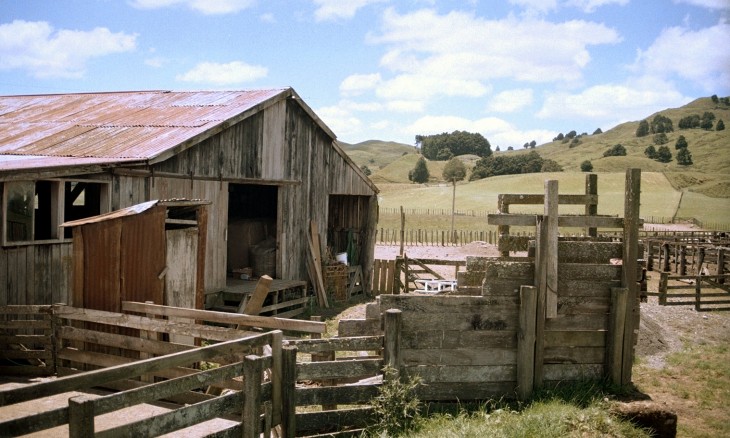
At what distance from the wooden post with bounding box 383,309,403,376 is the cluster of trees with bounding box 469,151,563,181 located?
340ft

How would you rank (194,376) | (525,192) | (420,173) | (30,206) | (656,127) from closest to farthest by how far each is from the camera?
(194,376), (30,206), (525,192), (420,173), (656,127)

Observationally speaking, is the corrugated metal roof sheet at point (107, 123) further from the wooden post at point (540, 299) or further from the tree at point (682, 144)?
the tree at point (682, 144)

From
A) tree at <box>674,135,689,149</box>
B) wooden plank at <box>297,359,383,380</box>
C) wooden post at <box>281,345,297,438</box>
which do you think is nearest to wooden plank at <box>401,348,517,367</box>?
wooden plank at <box>297,359,383,380</box>

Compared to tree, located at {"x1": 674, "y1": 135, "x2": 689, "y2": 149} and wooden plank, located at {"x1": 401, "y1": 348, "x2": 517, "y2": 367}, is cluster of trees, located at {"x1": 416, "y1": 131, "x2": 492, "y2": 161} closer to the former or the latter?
tree, located at {"x1": 674, "y1": 135, "x2": 689, "y2": 149}

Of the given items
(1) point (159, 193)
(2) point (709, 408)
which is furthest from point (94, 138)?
(2) point (709, 408)

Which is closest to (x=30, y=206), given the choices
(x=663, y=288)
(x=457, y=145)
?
(x=663, y=288)

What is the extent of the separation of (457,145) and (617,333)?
152 meters

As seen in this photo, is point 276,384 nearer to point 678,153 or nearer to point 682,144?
point 678,153

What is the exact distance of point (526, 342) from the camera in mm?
6973

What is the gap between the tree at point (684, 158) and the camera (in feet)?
390

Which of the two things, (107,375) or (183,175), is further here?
(183,175)

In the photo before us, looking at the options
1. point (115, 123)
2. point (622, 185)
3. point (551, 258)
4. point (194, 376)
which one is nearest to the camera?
Result: point (194, 376)

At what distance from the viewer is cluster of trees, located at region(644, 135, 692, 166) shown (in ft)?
392

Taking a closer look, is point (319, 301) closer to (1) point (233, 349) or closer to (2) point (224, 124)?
(2) point (224, 124)
